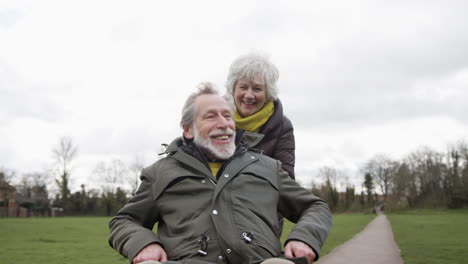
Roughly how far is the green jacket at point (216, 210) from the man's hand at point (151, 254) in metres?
0.03

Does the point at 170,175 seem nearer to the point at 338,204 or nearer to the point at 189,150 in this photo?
the point at 189,150

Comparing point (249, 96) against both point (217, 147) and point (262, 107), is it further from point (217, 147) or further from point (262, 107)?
point (217, 147)

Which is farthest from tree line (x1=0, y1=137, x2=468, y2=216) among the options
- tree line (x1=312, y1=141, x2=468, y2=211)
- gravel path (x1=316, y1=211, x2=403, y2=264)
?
gravel path (x1=316, y1=211, x2=403, y2=264)

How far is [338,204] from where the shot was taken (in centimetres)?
7606

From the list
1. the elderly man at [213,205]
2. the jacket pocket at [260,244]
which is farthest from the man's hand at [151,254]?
the jacket pocket at [260,244]

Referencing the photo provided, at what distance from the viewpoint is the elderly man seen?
2336 mm

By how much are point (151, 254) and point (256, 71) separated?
1.75m

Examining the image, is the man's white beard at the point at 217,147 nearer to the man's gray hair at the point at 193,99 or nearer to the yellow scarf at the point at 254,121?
the man's gray hair at the point at 193,99

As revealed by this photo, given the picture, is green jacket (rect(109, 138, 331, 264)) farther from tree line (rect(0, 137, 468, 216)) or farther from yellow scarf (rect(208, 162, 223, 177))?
tree line (rect(0, 137, 468, 216))

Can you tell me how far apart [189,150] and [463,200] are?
6910 centimetres

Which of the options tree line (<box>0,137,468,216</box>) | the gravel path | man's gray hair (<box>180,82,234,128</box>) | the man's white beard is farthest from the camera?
tree line (<box>0,137,468,216</box>)

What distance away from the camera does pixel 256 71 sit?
3.50 meters

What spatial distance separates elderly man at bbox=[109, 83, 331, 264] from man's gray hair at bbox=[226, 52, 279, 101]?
729 mm

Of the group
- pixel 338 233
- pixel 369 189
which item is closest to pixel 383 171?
pixel 369 189
